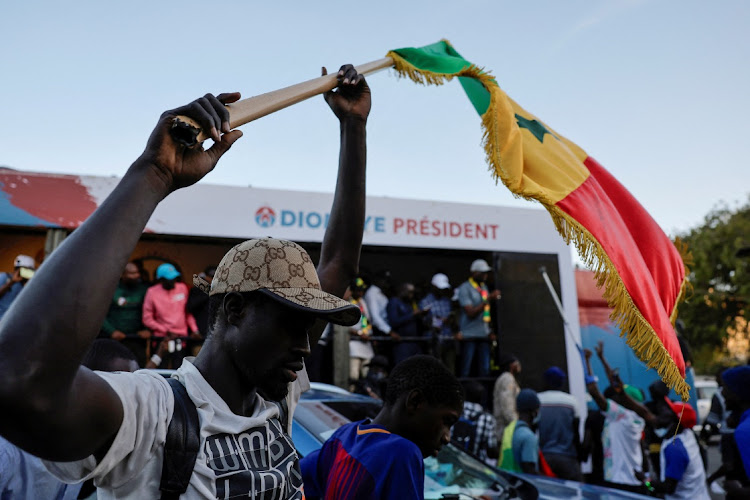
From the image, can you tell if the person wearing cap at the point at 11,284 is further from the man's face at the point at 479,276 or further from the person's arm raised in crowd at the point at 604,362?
the person's arm raised in crowd at the point at 604,362

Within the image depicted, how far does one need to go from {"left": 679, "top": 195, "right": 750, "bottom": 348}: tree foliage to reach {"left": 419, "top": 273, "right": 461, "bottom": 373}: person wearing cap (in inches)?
636

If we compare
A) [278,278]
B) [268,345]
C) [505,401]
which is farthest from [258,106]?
[505,401]

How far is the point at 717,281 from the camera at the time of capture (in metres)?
23.5

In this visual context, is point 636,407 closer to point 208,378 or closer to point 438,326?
point 438,326

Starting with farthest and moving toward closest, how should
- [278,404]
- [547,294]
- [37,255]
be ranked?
[547,294] < [37,255] < [278,404]

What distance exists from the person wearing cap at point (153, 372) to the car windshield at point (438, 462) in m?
2.00

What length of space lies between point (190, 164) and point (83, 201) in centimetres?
710

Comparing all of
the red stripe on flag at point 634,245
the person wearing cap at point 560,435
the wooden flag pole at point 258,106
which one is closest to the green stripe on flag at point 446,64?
the red stripe on flag at point 634,245

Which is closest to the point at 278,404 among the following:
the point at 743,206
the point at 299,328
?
the point at 299,328

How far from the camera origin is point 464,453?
4.36m

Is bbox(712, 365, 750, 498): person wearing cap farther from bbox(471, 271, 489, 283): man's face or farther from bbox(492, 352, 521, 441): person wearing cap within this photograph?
bbox(471, 271, 489, 283): man's face

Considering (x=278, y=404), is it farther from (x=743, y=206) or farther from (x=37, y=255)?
(x=743, y=206)

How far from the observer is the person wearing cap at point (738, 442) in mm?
3641

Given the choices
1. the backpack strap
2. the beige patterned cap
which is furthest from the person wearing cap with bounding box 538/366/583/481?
the backpack strap
